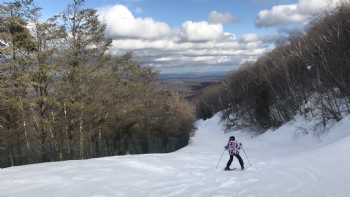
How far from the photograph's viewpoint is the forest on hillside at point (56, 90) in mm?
29969

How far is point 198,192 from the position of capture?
13312mm

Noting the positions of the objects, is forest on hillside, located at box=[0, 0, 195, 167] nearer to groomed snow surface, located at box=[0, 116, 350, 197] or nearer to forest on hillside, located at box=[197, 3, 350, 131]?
groomed snow surface, located at box=[0, 116, 350, 197]

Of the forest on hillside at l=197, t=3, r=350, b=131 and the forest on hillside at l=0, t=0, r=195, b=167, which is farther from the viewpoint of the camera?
the forest on hillside at l=197, t=3, r=350, b=131

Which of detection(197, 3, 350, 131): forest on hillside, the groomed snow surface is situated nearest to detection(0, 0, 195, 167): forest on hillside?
the groomed snow surface

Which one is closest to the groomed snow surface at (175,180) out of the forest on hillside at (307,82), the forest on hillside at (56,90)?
the forest on hillside at (56,90)

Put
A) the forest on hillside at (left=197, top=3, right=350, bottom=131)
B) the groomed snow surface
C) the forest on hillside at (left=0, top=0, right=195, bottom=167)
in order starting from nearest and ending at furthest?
the groomed snow surface → the forest on hillside at (left=0, top=0, right=195, bottom=167) → the forest on hillside at (left=197, top=3, right=350, bottom=131)

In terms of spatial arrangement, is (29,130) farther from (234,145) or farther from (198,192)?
(198,192)

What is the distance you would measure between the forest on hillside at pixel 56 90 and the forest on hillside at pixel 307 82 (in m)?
19.6

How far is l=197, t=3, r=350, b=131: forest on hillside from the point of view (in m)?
41.5

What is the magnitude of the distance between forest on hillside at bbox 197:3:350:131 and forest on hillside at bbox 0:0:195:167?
19634 mm

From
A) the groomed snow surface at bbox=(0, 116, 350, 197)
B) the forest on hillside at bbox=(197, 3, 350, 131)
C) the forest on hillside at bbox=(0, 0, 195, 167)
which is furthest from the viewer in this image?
the forest on hillside at bbox=(197, 3, 350, 131)

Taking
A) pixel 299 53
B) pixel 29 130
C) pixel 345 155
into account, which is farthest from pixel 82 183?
pixel 299 53

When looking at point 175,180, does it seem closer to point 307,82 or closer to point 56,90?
point 56,90

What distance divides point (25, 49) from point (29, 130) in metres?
6.63
